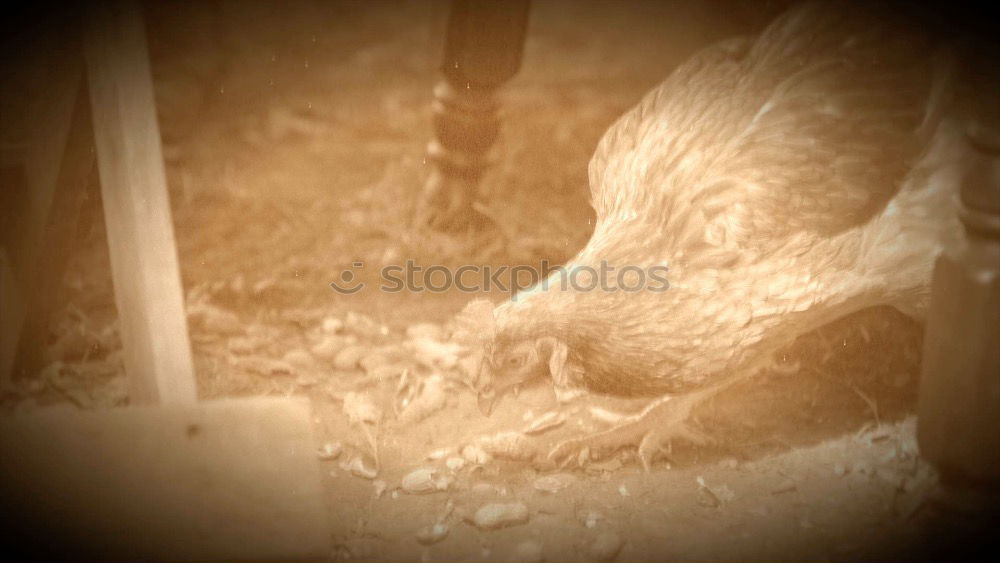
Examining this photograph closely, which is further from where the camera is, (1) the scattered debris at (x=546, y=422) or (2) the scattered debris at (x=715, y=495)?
(1) the scattered debris at (x=546, y=422)

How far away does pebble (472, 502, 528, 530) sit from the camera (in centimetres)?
176

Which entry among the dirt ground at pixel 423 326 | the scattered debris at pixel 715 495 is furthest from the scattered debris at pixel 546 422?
the scattered debris at pixel 715 495

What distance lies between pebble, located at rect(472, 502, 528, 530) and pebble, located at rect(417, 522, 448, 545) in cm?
7

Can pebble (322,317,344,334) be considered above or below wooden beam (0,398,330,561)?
above

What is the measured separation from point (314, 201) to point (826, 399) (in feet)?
4.83

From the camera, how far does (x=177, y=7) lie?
6.08ft

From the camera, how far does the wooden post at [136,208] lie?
1.78 meters

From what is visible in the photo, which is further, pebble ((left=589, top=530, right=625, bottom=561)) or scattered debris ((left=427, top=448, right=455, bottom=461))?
scattered debris ((left=427, top=448, right=455, bottom=461))

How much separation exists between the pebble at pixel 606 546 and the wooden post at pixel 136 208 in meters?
1.01

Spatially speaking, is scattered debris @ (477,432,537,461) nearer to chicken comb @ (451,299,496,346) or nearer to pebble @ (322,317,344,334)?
chicken comb @ (451,299,496,346)

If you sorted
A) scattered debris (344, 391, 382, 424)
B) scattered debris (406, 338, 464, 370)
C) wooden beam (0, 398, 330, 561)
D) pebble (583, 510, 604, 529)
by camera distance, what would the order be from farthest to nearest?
scattered debris (406, 338, 464, 370) → scattered debris (344, 391, 382, 424) → pebble (583, 510, 604, 529) → wooden beam (0, 398, 330, 561)

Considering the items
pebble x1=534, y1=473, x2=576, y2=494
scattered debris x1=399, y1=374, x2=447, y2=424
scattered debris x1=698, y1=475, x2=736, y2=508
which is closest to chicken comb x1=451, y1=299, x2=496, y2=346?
scattered debris x1=399, y1=374, x2=447, y2=424

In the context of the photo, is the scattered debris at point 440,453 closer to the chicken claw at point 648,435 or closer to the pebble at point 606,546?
the chicken claw at point 648,435

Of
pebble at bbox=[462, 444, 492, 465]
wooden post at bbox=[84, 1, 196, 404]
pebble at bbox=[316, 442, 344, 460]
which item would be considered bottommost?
pebble at bbox=[462, 444, 492, 465]
